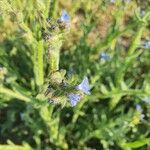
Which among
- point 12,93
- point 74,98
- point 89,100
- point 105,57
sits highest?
point 105,57

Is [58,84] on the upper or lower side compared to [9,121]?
lower

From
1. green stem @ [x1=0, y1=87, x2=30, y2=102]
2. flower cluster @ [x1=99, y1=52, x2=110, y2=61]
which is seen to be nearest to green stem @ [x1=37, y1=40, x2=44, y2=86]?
green stem @ [x1=0, y1=87, x2=30, y2=102]

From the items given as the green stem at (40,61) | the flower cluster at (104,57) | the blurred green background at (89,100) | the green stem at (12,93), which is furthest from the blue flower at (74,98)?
the flower cluster at (104,57)

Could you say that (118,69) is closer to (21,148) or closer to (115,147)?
(115,147)

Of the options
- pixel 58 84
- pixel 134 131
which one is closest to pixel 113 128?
pixel 134 131

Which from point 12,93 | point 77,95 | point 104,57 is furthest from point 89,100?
point 77,95

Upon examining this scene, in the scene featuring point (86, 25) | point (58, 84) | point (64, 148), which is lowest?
point (58, 84)

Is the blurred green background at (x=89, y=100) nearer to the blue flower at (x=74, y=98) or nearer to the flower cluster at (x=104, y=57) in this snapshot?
the flower cluster at (x=104, y=57)

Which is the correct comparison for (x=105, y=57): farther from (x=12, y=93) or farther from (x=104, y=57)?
(x=12, y=93)

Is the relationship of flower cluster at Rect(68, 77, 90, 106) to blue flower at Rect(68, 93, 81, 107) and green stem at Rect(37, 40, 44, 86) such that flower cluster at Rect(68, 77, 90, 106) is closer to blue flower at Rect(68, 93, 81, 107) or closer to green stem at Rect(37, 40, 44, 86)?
blue flower at Rect(68, 93, 81, 107)

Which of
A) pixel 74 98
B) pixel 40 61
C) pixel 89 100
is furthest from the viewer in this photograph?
pixel 89 100

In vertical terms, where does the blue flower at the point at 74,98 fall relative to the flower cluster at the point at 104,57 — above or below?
below
